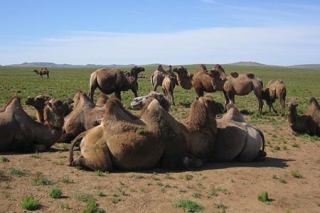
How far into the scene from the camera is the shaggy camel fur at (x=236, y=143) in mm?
8930

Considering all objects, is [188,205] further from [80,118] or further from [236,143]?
[80,118]

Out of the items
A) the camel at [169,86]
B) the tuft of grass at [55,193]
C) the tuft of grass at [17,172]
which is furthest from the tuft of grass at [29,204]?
the camel at [169,86]

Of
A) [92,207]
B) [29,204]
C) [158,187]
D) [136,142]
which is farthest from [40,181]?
[158,187]

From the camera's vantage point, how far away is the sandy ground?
6.05 metres

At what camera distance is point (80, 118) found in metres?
10.1

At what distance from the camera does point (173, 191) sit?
6.75m

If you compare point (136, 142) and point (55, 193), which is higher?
point (136, 142)

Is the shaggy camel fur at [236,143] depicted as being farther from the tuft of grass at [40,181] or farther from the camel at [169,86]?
the camel at [169,86]

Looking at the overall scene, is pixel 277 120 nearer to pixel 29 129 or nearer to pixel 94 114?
pixel 94 114

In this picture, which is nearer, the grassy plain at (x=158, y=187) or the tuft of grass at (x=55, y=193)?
the grassy plain at (x=158, y=187)

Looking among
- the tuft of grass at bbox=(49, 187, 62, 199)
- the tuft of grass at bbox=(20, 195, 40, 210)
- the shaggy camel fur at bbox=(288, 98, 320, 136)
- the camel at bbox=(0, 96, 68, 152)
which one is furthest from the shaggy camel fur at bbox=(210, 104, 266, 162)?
the shaggy camel fur at bbox=(288, 98, 320, 136)

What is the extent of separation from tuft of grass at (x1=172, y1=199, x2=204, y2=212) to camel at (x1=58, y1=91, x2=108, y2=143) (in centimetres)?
429

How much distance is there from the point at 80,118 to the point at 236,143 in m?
3.99

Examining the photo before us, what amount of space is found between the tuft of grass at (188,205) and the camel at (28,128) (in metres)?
4.39
